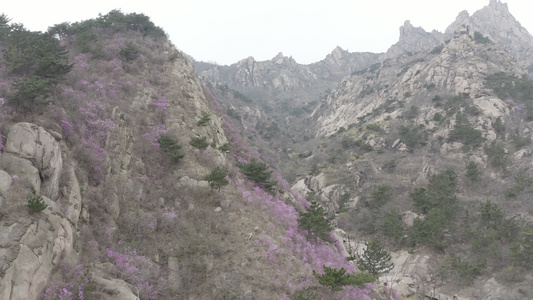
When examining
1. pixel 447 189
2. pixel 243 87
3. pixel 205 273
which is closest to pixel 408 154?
pixel 447 189

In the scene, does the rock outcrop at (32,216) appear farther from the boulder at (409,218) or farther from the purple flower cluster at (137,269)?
the boulder at (409,218)

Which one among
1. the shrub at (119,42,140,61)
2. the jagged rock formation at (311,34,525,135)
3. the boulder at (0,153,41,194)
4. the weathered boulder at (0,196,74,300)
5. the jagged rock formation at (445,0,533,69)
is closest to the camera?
the weathered boulder at (0,196,74,300)

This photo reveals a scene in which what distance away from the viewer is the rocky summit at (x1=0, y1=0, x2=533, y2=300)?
11.5 m

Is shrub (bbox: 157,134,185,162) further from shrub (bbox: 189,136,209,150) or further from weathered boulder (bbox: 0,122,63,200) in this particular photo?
weathered boulder (bbox: 0,122,63,200)

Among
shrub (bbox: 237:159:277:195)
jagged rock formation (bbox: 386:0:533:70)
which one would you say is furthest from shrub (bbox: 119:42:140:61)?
jagged rock formation (bbox: 386:0:533:70)

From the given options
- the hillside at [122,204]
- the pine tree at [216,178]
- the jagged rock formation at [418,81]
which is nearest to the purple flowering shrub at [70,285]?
the hillside at [122,204]

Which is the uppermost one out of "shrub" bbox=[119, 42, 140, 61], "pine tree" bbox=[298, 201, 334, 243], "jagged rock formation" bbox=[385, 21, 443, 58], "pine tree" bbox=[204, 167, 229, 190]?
"jagged rock formation" bbox=[385, 21, 443, 58]

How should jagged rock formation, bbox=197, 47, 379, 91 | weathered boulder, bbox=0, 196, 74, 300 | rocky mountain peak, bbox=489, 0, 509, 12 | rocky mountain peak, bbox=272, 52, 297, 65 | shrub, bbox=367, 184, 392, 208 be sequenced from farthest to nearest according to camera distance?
rocky mountain peak, bbox=272, 52, 297, 65, rocky mountain peak, bbox=489, 0, 509, 12, jagged rock formation, bbox=197, 47, 379, 91, shrub, bbox=367, 184, 392, 208, weathered boulder, bbox=0, 196, 74, 300

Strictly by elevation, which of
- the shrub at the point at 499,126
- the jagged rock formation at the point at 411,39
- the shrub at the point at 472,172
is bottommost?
the shrub at the point at 472,172

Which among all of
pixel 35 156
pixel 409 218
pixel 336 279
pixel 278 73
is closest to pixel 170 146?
pixel 35 156

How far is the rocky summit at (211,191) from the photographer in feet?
37.8

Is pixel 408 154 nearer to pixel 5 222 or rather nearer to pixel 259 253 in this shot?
pixel 259 253

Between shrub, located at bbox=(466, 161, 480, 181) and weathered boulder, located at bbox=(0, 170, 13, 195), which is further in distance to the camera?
shrub, located at bbox=(466, 161, 480, 181)

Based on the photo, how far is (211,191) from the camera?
1895 cm
